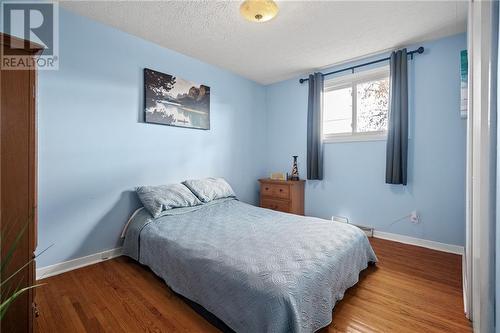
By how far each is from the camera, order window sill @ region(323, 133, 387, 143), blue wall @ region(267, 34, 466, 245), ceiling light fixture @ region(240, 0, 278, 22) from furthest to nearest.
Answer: window sill @ region(323, 133, 387, 143) → blue wall @ region(267, 34, 466, 245) → ceiling light fixture @ region(240, 0, 278, 22)

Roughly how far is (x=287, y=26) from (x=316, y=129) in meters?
1.53

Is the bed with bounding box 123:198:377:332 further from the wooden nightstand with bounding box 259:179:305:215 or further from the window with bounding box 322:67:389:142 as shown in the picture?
the window with bounding box 322:67:389:142

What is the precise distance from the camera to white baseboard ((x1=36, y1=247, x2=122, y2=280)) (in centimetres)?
201

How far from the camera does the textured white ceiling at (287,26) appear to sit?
205 cm

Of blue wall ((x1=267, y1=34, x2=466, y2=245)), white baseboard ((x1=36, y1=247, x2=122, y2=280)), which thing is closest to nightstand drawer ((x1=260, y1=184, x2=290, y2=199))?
blue wall ((x1=267, y1=34, x2=466, y2=245))

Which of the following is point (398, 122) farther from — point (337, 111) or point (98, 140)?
point (98, 140)

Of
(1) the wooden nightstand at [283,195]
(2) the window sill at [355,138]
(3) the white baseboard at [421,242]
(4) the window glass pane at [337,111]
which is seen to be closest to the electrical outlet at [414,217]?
(3) the white baseboard at [421,242]

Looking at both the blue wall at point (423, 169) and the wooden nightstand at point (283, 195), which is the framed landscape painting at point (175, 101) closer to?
the wooden nightstand at point (283, 195)

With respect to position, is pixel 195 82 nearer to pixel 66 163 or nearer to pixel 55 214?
pixel 66 163

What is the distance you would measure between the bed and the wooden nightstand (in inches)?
40.6

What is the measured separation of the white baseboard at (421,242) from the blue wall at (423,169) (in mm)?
56

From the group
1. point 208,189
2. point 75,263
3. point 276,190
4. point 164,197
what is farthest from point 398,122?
point 75,263

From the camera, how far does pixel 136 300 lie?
5.57 ft

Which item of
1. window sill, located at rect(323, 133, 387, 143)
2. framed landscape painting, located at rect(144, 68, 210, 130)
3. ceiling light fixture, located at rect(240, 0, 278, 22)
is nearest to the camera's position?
ceiling light fixture, located at rect(240, 0, 278, 22)
